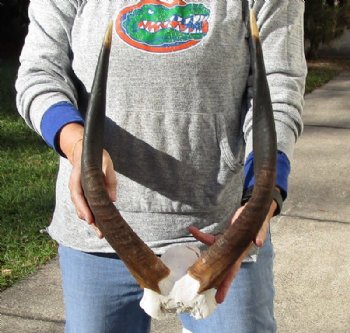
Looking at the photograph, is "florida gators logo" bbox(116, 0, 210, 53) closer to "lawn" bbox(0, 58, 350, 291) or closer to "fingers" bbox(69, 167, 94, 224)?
A: "fingers" bbox(69, 167, 94, 224)

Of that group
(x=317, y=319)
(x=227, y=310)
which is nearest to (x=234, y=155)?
(x=227, y=310)

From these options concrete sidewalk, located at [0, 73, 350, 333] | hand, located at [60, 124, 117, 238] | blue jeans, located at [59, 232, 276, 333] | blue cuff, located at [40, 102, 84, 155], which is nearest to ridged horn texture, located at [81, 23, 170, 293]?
hand, located at [60, 124, 117, 238]

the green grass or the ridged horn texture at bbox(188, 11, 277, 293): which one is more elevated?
the ridged horn texture at bbox(188, 11, 277, 293)

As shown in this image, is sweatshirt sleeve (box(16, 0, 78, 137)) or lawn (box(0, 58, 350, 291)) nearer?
sweatshirt sleeve (box(16, 0, 78, 137))

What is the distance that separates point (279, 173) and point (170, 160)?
0.37 m

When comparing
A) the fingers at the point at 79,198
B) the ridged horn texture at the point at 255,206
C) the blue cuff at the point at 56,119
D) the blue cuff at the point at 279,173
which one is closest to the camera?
the ridged horn texture at the point at 255,206

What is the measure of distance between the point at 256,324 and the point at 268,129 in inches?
32.1

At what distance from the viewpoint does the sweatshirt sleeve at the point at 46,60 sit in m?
2.38

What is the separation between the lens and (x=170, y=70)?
236 cm

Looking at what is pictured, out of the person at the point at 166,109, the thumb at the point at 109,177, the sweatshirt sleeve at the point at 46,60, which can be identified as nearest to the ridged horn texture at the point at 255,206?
the thumb at the point at 109,177

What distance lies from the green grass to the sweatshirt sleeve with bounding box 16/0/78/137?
2.93 metres

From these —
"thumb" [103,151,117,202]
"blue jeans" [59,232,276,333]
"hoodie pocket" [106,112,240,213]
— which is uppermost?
"thumb" [103,151,117,202]

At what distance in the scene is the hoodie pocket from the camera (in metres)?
2.39

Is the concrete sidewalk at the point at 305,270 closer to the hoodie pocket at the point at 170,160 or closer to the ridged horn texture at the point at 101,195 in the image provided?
the hoodie pocket at the point at 170,160
